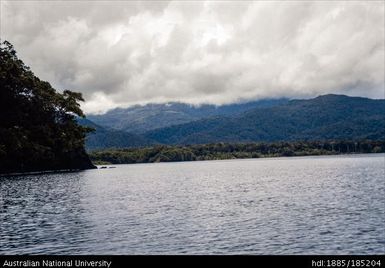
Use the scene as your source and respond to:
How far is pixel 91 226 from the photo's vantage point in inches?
1987

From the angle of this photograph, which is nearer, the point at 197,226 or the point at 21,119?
the point at 197,226

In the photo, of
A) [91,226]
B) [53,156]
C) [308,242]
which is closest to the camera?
[308,242]

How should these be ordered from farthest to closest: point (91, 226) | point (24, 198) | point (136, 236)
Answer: point (24, 198), point (91, 226), point (136, 236)

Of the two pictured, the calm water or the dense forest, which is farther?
the dense forest

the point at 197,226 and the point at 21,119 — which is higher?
the point at 21,119

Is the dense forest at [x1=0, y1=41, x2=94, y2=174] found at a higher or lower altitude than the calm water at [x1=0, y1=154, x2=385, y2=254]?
higher

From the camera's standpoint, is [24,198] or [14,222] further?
[24,198]

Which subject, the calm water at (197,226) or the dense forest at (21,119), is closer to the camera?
the calm water at (197,226)

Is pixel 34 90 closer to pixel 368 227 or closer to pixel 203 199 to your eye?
pixel 203 199

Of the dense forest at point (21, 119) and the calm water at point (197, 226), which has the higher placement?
the dense forest at point (21, 119)

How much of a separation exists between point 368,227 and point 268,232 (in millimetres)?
11465
